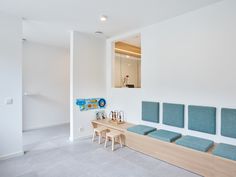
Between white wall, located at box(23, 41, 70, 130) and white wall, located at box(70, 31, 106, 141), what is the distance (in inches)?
68.8

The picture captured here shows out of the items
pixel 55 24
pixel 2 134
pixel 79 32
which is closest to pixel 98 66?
pixel 79 32

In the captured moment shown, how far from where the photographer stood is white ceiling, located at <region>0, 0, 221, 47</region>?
2.41m

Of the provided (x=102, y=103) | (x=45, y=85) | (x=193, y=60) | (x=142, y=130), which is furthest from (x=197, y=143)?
(x=45, y=85)

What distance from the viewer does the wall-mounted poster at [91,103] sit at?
381cm

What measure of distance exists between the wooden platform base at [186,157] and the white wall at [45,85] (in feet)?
Result: 10.4

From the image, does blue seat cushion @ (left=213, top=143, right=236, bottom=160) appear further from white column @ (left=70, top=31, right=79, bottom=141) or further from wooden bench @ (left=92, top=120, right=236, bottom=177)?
white column @ (left=70, top=31, right=79, bottom=141)

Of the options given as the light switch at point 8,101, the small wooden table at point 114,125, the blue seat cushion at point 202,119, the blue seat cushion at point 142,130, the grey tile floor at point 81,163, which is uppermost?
the light switch at point 8,101

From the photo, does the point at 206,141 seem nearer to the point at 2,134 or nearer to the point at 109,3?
the point at 109,3

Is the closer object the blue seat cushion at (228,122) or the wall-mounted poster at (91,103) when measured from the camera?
the blue seat cushion at (228,122)

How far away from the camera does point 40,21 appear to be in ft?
10.2

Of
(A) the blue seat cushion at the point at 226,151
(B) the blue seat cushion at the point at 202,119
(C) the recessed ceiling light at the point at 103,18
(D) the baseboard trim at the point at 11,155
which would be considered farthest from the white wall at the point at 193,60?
(D) the baseboard trim at the point at 11,155

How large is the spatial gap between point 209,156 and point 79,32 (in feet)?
12.0

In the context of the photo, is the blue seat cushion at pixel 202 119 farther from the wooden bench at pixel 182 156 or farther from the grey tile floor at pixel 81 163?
the grey tile floor at pixel 81 163

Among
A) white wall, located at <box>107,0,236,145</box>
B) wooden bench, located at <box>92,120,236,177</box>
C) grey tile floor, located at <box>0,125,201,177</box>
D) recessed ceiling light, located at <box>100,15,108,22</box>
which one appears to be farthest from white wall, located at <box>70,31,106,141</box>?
white wall, located at <box>107,0,236,145</box>
